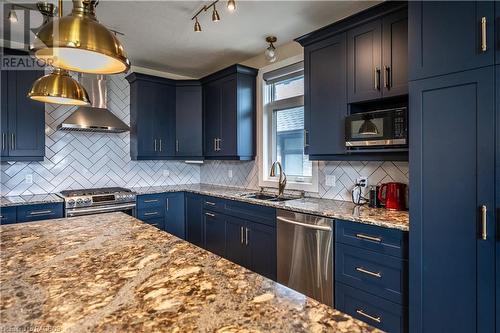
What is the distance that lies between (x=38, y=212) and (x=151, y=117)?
1.75m

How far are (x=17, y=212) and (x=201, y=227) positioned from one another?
1.89m

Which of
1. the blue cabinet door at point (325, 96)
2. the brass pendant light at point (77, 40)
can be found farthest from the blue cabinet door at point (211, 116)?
the brass pendant light at point (77, 40)

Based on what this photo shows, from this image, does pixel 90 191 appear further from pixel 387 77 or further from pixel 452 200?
pixel 452 200

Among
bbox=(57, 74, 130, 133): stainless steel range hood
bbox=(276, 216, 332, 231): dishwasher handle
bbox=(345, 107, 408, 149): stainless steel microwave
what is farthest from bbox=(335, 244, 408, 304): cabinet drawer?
bbox=(57, 74, 130, 133): stainless steel range hood

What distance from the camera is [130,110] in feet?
13.2

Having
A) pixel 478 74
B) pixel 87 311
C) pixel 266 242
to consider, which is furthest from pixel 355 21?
pixel 87 311

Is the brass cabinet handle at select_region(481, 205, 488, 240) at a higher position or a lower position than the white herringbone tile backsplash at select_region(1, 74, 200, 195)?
lower

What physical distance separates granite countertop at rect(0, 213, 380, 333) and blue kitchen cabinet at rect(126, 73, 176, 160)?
2.60m

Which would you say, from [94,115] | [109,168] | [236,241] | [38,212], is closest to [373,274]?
[236,241]

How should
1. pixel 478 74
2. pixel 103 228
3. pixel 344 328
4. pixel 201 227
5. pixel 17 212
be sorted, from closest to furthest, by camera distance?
pixel 344 328 < pixel 478 74 < pixel 103 228 < pixel 17 212 < pixel 201 227

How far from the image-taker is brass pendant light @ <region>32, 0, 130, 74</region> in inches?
35.8

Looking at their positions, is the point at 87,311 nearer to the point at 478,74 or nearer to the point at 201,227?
the point at 478,74

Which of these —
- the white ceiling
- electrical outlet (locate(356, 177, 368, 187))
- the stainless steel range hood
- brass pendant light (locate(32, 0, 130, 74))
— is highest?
the white ceiling

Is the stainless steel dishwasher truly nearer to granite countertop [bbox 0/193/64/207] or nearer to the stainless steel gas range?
the stainless steel gas range
